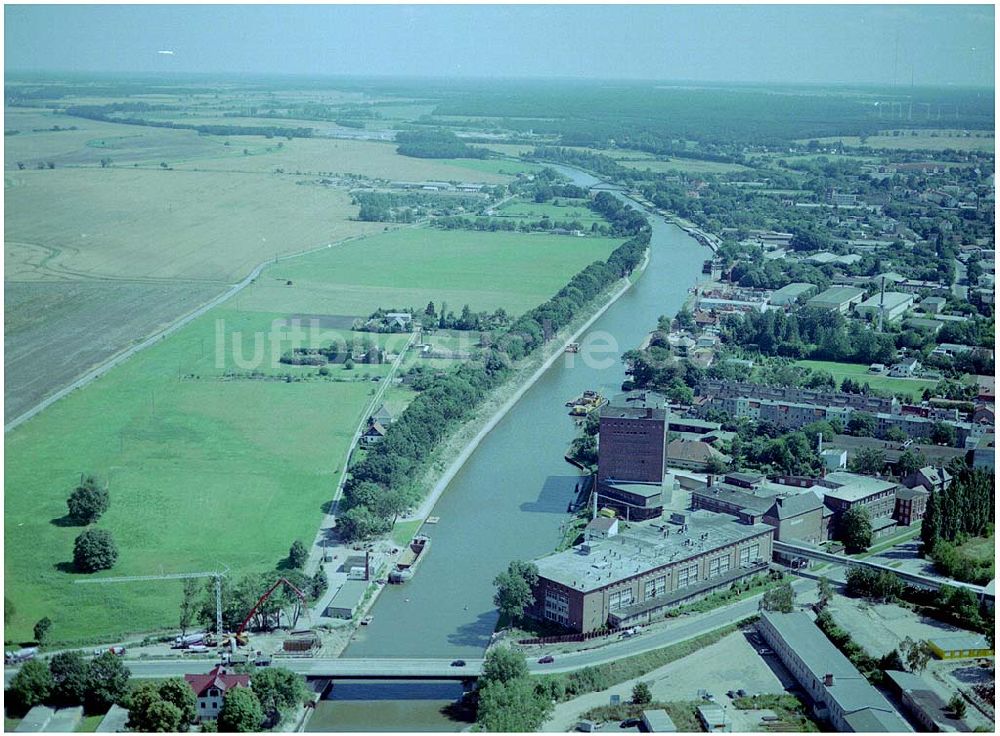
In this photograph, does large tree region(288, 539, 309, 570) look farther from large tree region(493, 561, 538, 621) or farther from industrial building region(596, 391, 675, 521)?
industrial building region(596, 391, 675, 521)

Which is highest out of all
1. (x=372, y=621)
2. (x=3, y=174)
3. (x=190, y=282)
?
Answer: (x=3, y=174)

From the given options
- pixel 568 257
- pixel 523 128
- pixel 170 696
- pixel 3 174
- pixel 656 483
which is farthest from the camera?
pixel 523 128

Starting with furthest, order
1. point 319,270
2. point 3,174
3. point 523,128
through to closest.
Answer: point 523,128 < point 319,270 < point 3,174

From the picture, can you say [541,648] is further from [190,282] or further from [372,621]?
[190,282]

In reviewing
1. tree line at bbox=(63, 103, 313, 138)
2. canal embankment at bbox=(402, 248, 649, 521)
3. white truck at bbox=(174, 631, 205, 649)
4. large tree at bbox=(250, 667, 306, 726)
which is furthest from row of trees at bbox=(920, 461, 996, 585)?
tree line at bbox=(63, 103, 313, 138)

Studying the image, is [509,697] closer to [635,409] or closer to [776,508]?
[776,508]

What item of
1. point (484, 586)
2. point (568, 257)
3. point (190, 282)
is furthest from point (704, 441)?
point (568, 257)

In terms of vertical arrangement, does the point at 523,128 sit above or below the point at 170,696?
above
